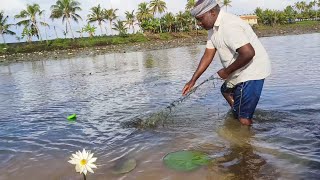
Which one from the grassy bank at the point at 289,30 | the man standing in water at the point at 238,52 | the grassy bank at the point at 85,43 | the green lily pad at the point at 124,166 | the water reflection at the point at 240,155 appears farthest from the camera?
the grassy bank at the point at 289,30

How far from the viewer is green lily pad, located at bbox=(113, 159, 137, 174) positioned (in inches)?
157

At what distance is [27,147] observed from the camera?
532 centimetres

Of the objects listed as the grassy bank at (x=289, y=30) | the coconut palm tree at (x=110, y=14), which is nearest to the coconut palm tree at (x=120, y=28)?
the coconut palm tree at (x=110, y=14)

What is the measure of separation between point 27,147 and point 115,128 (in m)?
1.54

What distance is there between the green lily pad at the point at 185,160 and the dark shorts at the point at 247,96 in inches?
39.0

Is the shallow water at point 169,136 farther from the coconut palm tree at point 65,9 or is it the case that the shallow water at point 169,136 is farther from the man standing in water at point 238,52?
the coconut palm tree at point 65,9

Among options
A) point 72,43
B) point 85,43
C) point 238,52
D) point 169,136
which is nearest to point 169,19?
point 85,43

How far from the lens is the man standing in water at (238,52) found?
4.19 metres

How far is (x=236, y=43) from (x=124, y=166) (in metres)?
2.10

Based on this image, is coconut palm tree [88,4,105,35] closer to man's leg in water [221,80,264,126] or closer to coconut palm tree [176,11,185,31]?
coconut palm tree [176,11,185,31]

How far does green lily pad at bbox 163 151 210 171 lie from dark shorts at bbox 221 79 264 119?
0.99 meters

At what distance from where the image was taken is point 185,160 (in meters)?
4.10

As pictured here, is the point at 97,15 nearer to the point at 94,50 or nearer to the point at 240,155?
the point at 94,50

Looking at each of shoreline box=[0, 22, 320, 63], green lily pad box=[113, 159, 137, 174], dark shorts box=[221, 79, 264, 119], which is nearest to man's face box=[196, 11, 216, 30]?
dark shorts box=[221, 79, 264, 119]
